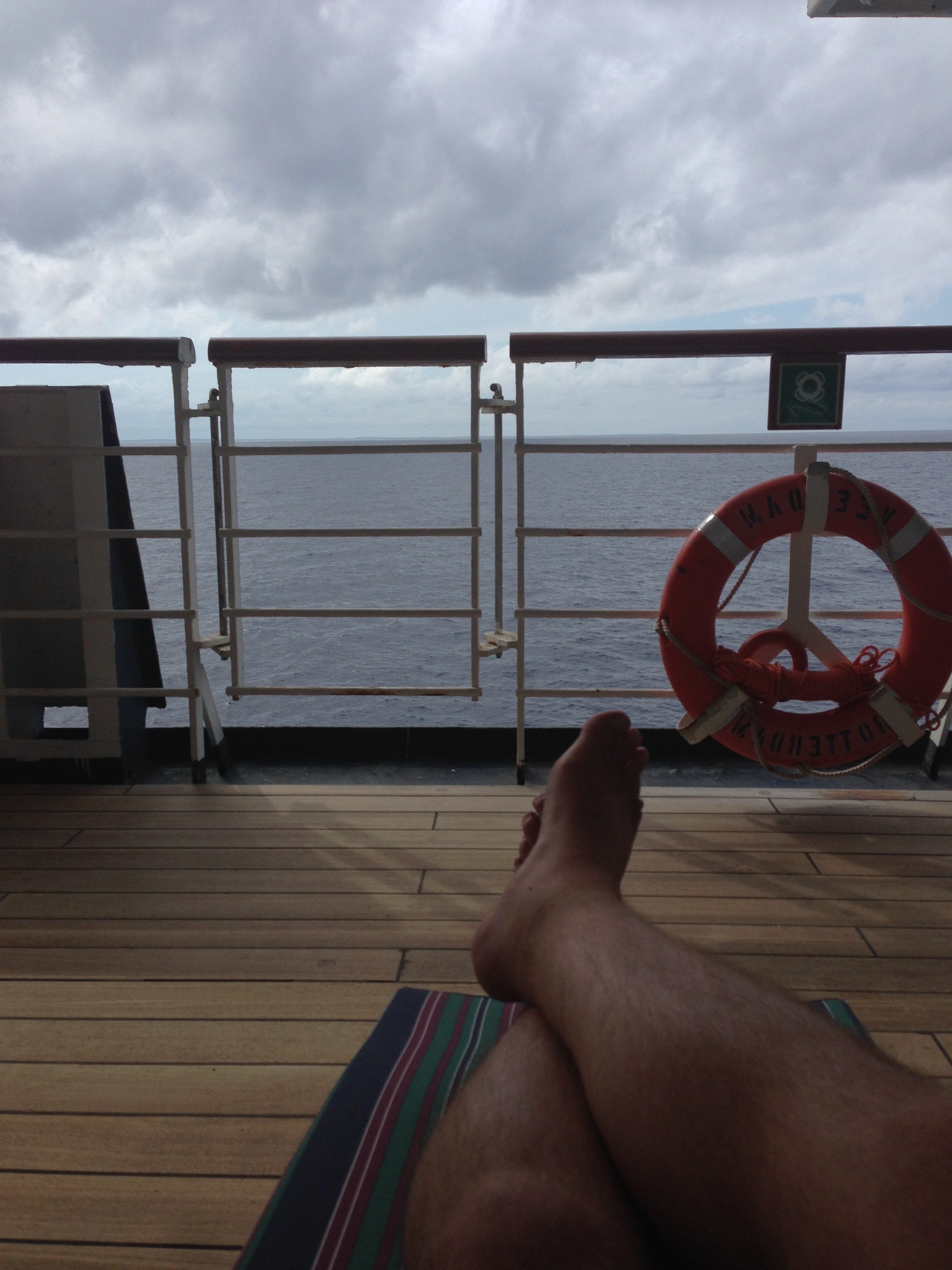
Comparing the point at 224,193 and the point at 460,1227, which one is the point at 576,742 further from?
the point at 224,193

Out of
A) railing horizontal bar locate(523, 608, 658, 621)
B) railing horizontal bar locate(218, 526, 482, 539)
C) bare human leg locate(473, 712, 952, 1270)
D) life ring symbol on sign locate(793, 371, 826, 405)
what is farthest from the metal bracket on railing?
bare human leg locate(473, 712, 952, 1270)

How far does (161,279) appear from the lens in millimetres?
24156

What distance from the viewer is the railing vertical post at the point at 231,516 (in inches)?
75.7

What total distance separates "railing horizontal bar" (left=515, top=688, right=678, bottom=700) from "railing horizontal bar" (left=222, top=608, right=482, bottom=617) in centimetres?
20

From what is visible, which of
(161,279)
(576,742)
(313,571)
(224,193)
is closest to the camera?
(576,742)

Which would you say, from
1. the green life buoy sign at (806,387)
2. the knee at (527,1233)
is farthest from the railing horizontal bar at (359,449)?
the knee at (527,1233)

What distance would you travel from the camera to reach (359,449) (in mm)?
1947

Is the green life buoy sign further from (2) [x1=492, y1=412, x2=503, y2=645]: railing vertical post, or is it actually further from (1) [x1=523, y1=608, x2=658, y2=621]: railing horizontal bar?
(2) [x1=492, y1=412, x2=503, y2=645]: railing vertical post

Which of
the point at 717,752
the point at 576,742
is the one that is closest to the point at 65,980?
the point at 576,742

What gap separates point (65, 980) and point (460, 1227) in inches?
35.5

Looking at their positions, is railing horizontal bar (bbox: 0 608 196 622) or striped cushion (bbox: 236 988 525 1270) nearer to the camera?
striped cushion (bbox: 236 988 525 1270)

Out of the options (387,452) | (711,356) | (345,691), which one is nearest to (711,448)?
(711,356)

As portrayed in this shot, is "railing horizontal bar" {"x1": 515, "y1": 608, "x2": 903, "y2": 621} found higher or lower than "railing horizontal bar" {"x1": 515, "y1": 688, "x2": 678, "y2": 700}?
higher

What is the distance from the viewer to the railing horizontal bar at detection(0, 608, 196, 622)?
1.88 m
